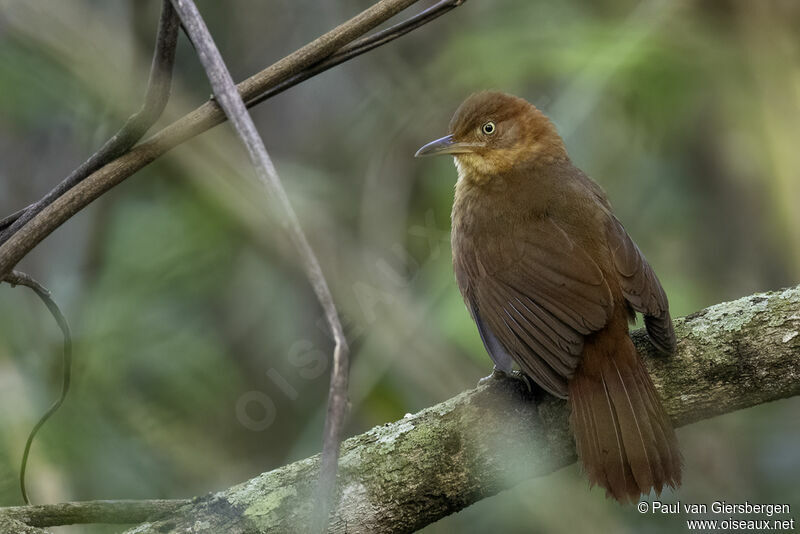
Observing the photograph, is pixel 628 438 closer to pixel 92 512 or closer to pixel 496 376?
pixel 496 376

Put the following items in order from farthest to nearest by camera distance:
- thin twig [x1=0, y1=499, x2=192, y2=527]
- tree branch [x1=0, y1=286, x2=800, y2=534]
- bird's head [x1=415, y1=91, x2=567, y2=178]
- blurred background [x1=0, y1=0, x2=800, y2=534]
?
blurred background [x1=0, y1=0, x2=800, y2=534] → bird's head [x1=415, y1=91, x2=567, y2=178] → tree branch [x1=0, y1=286, x2=800, y2=534] → thin twig [x1=0, y1=499, x2=192, y2=527]

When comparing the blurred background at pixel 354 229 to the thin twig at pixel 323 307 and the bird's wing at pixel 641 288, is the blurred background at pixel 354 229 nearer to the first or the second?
the bird's wing at pixel 641 288

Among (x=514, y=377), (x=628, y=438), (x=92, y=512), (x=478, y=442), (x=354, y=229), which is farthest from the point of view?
(x=354, y=229)

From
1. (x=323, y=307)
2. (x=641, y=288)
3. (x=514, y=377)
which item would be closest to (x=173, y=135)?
(x=323, y=307)

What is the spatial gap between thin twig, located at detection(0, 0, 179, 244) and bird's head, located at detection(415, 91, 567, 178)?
1.84 metres

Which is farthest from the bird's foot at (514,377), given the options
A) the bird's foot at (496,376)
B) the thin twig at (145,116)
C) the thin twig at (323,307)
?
the thin twig at (323,307)

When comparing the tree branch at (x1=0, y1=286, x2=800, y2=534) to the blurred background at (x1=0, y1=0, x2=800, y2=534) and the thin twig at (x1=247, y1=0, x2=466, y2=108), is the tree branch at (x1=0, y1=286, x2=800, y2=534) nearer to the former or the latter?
the thin twig at (x1=247, y1=0, x2=466, y2=108)

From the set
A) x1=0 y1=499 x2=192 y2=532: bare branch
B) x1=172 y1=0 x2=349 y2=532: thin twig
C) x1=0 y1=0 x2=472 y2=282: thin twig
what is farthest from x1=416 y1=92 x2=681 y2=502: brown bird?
x1=172 y1=0 x2=349 y2=532: thin twig

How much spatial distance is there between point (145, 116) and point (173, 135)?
0.07 m

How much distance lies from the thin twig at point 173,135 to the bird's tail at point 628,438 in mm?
→ 1212

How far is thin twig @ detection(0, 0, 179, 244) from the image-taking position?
1838 millimetres

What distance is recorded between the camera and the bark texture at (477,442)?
2.29m

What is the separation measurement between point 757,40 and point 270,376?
9.44 feet

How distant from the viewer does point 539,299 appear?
2.97 m
